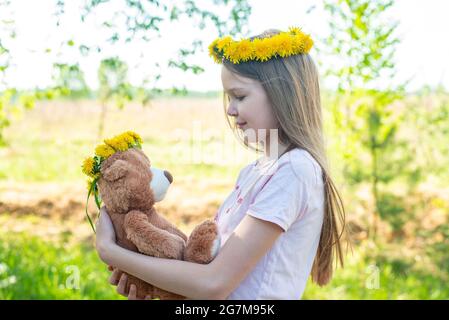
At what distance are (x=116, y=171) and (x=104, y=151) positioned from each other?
123 mm

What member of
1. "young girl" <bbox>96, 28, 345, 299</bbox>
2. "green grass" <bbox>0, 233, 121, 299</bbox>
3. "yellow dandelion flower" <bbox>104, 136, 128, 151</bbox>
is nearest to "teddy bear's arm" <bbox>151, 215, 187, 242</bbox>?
"young girl" <bbox>96, 28, 345, 299</bbox>

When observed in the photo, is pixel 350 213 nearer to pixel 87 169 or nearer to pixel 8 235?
pixel 8 235

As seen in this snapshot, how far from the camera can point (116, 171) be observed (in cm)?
157

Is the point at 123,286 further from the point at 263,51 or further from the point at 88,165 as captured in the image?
the point at 263,51

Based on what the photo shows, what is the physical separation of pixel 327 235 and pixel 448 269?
3.17m

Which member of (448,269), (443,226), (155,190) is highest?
(155,190)

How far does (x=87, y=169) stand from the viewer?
1653 millimetres

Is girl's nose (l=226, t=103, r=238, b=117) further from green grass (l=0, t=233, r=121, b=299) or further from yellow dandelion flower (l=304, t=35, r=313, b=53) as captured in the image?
green grass (l=0, t=233, r=121, b=299)

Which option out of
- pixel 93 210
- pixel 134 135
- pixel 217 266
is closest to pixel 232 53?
pixel 134 135

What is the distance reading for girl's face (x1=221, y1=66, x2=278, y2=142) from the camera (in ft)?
5.18

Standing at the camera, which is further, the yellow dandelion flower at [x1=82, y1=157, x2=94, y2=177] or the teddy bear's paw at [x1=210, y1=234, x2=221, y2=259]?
the yellow dandelion flower at [x1=82, y1=157, x2=94, y2=177]

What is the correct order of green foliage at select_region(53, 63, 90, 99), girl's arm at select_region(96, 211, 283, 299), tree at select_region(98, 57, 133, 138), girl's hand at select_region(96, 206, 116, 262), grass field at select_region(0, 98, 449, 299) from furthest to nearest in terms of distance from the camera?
grass field at select_region(0, 98, 449, 299) → tree at select_region(98, 57, 133, 138) → green foliage at select_region(53, 63, 90, 99) → girl's hand at select_region(96, 206, 116, 262) → girl's arm at select_region(96, 211, 283, 299)

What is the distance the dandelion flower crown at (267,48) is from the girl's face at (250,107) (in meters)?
0.07
